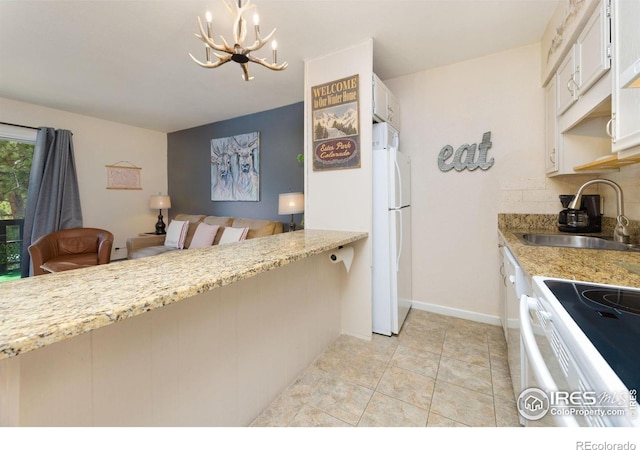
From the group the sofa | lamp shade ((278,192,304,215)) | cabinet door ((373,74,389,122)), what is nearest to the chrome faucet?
cabinet door ((373,74,389,122))

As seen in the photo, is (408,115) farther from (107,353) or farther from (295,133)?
(107,353)

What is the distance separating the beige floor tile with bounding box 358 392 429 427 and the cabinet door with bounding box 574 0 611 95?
1878 mm

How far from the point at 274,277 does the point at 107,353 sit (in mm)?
799

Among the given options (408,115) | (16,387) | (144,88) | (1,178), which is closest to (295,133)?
(408,115)

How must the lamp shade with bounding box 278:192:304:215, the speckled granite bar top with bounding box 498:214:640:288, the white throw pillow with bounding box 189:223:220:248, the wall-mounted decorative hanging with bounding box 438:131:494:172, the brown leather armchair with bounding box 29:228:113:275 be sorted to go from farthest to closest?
the white throw pillow with bounding box 189:223:220:248 < the lamp shade with bounding box 278:192:304:215 < the brown leather armchair with bounding box 29:228:113:275 < the wall-mounted decorative hanging with bounding box 438:131:494:172 < the speckled granite bar top with bounding box 498:214:640:288

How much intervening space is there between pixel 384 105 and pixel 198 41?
65.4 inches

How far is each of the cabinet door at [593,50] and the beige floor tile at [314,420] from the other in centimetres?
210

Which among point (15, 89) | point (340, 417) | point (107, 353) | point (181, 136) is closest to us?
point (107, 353)

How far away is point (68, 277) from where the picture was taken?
867 mm

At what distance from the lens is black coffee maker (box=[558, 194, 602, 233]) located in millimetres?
1885

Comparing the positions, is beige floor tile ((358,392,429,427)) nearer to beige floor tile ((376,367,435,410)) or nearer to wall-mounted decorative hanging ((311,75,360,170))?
beige floor tile ((376,367,435,410))

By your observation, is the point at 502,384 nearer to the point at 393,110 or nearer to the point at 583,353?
the point at 583,353

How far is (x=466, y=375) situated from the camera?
5.66 feet

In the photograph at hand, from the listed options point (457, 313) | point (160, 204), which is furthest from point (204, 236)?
point (457, 313)
